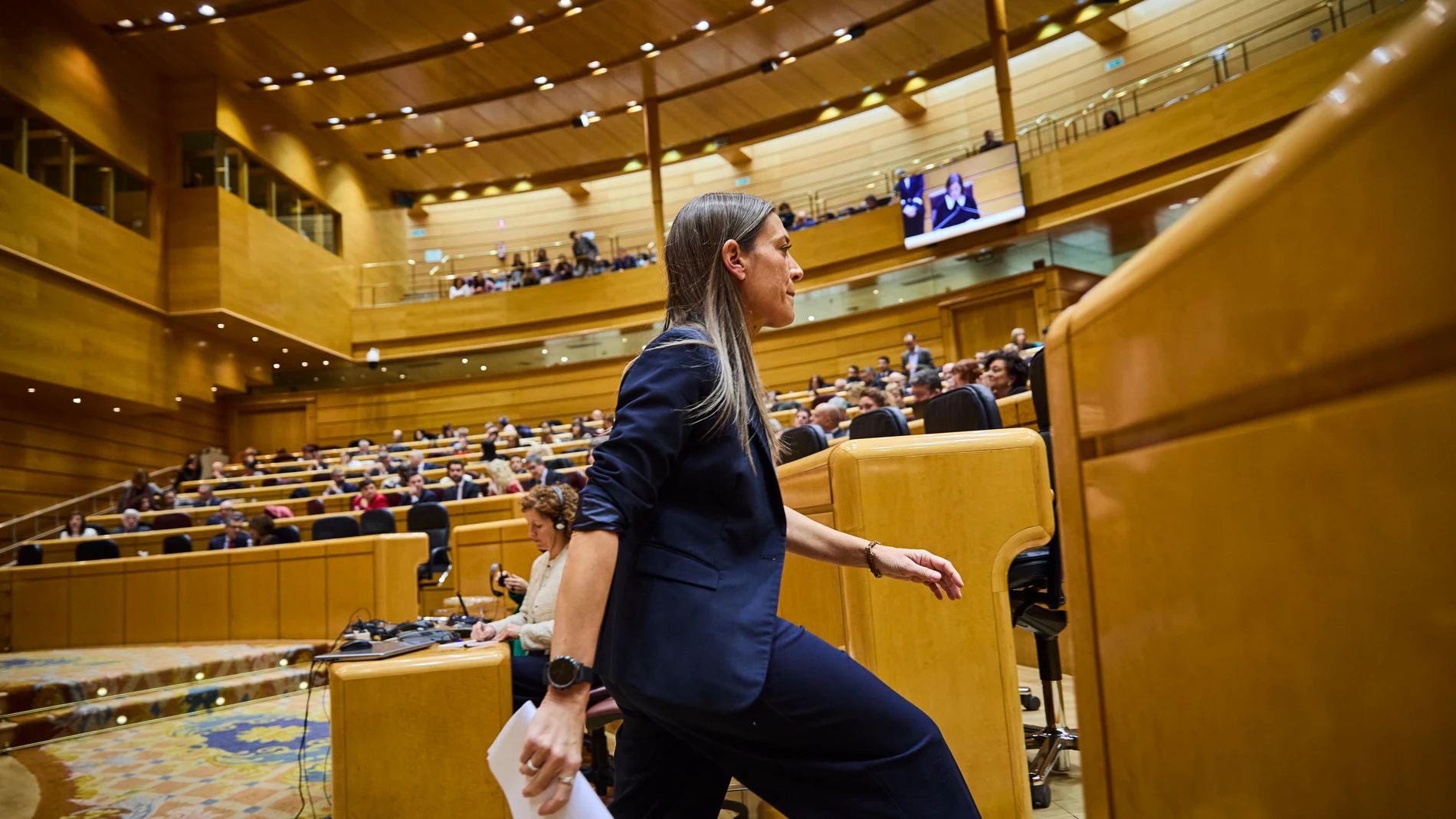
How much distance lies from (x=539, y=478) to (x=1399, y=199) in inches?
361

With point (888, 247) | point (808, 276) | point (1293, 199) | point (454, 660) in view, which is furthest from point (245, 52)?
point (1293, 199)

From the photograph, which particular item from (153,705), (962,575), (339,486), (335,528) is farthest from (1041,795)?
(339,486)

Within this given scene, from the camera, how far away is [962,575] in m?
2.03

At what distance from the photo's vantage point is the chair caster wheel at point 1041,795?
7.36 feet

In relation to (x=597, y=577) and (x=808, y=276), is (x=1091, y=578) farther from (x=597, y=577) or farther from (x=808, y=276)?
(x=808, y=276)

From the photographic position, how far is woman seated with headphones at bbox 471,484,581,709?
2951 mm

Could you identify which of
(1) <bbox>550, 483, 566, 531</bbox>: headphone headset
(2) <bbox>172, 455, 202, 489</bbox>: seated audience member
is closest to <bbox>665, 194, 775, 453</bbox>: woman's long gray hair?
(1) <bbox>550, 483, 566, 531</bbox>: headphone headset

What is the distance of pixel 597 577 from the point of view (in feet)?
3.25

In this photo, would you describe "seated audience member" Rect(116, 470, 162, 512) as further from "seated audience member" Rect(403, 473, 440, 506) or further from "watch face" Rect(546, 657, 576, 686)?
"watch face" Rect(546, 657, 576, 686)

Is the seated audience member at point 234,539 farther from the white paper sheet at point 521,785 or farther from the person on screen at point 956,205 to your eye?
the person on screen at point 956,205

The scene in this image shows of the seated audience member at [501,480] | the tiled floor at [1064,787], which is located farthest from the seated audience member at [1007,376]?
the seated audience member at [501,480]

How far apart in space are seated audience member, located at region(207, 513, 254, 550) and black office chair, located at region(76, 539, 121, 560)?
792 mm

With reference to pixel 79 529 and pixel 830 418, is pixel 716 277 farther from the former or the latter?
pixel 79 529

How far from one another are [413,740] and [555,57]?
14.3 metres
